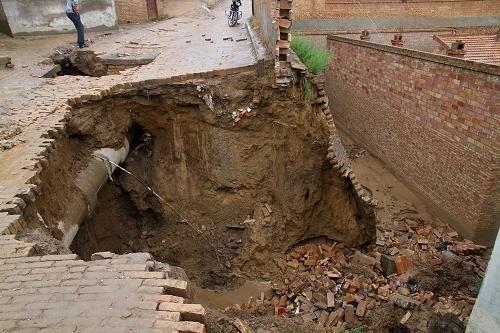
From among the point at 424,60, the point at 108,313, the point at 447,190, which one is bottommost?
the point at 447,190

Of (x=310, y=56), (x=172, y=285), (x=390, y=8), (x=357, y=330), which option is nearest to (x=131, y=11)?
(x=390, y=8)

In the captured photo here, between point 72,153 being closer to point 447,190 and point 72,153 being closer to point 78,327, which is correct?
point 78,327

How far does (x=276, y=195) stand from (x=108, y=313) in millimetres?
4348

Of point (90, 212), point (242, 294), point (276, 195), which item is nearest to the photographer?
point (90, 212)

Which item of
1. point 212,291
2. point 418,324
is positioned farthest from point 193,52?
point 418,324

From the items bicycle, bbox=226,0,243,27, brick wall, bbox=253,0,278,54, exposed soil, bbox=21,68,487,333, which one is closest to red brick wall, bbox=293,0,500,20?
bicycle, bbox=226,0,243,27

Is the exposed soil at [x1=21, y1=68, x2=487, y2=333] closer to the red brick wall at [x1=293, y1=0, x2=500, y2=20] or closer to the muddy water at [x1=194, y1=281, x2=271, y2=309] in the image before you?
the muddy water at [x1=194, y1=281, x2=271, y2=309]

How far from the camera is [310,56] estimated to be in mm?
6391

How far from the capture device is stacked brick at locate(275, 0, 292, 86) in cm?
528

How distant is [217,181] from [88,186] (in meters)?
2.13

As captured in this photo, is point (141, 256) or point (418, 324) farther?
point (418, 324)

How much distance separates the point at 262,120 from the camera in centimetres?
614

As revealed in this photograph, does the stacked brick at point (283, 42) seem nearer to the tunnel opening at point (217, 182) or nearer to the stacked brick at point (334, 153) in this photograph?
the tunnel opening at point (217, 182)

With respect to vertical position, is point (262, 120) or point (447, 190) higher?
point (262, 120)
